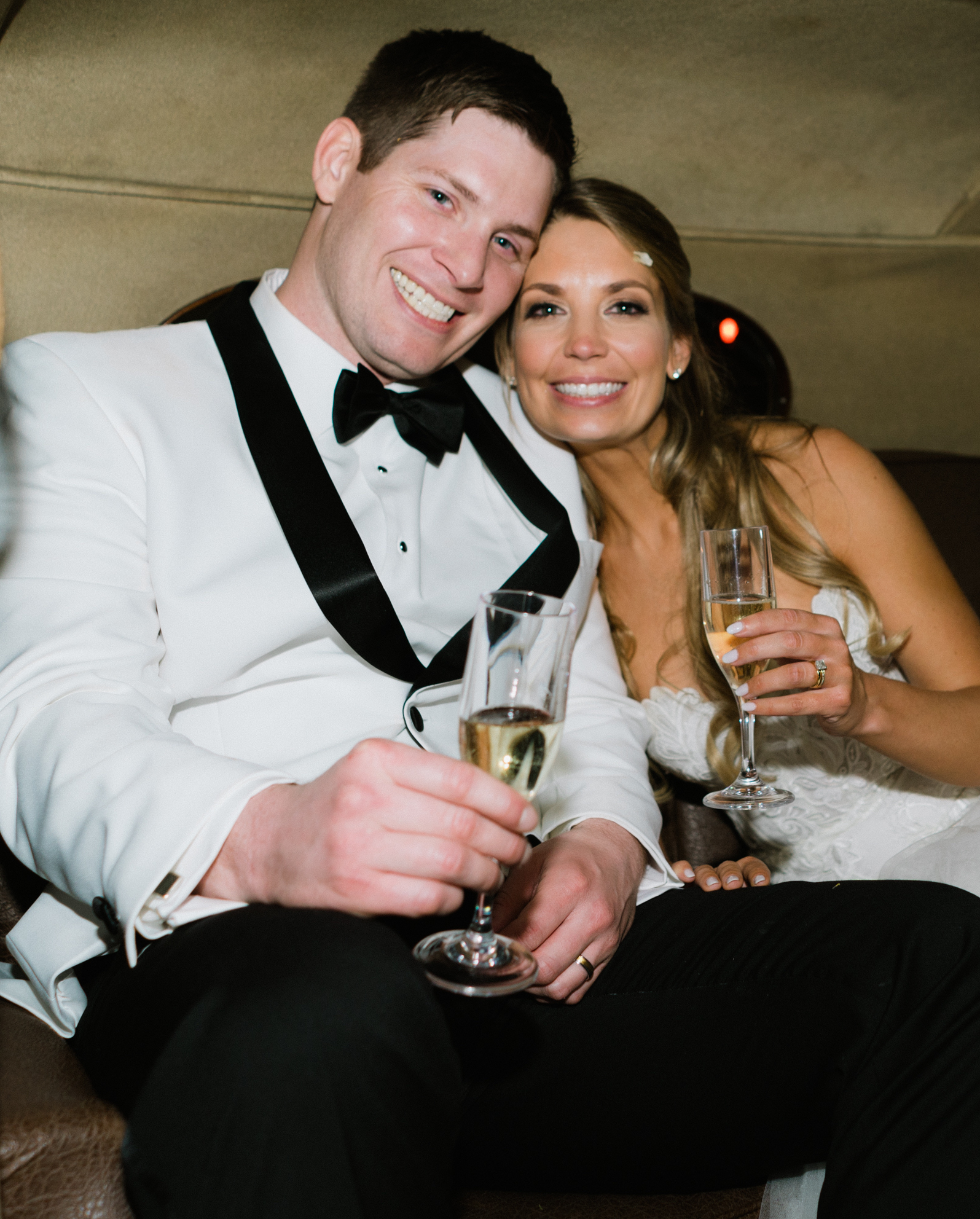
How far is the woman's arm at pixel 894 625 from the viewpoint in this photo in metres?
1.65

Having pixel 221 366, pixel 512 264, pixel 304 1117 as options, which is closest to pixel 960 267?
pixel 512 264

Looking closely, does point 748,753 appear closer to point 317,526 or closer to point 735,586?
point 735,586

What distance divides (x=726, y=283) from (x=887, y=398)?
759 millimetres

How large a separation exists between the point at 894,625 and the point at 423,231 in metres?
1.20

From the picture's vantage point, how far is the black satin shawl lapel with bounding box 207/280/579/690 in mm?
1504

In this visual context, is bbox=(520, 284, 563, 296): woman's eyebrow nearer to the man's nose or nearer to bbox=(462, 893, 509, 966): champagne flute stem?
the man's nose

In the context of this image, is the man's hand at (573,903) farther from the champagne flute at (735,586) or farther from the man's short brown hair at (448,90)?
the man's short brown hair at (448,90)

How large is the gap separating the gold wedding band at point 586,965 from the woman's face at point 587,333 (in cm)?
107

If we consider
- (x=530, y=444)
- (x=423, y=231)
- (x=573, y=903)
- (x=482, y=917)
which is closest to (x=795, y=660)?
(x=573, y=903)

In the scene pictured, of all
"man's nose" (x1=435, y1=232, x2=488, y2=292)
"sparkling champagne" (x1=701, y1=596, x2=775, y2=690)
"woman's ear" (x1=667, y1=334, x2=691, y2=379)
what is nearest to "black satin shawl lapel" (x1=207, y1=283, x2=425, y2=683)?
"man's nose" (x1=435, y1=232, x2=488, y2=292)

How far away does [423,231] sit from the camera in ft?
5.61

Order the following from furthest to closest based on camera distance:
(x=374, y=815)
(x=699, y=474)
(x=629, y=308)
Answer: (x=699, y=474), (x=629, y=308), (x=374, y=815)

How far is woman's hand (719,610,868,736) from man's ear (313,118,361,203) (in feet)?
3.56

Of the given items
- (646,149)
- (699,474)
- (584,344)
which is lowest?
(699,474)
